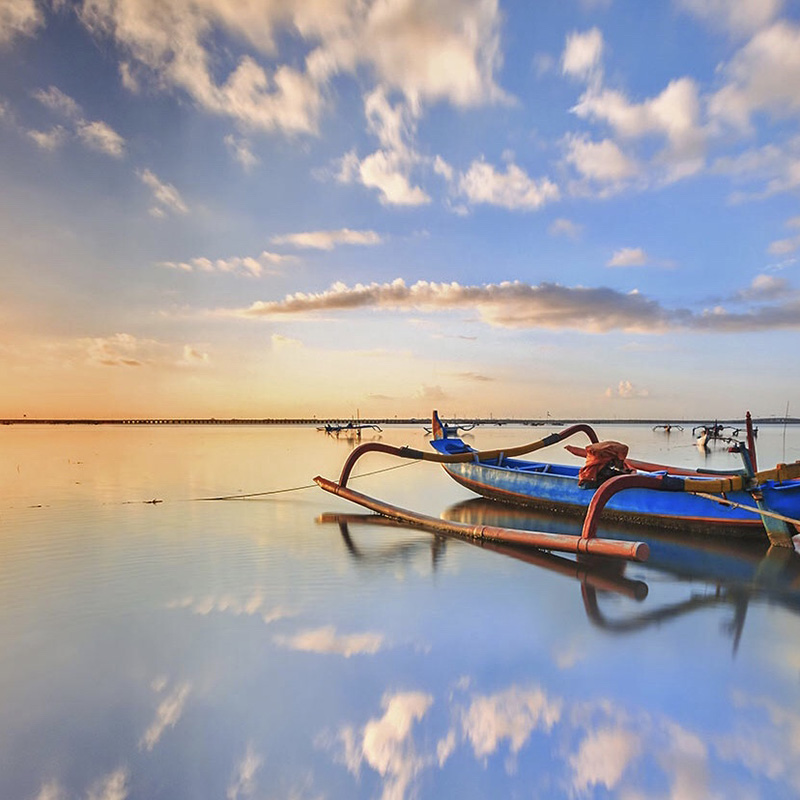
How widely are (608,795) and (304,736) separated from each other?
2.10 metres

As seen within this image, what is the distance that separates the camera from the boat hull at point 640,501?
918 cm

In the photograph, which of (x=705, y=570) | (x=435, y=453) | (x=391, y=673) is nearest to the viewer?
(x=391, y=673)

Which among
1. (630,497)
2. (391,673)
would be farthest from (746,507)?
(391,673)

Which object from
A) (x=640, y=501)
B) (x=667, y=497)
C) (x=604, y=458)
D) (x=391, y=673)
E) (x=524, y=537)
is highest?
(x=604, y=458)

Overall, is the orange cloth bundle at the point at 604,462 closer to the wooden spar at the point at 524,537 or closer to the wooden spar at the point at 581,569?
the wooden spar at the point at 524,537

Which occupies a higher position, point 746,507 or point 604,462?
point 604,462

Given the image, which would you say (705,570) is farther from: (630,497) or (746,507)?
(630,497)

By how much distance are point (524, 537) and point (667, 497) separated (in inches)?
124

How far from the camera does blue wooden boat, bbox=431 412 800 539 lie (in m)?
8.83

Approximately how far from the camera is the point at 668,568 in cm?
830

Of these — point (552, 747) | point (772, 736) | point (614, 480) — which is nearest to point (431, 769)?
point (552, 747)

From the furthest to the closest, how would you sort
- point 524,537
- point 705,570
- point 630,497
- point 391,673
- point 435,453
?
point 435,453 < point 630,497 < point 524,537 < point 705,570 < point 391,673

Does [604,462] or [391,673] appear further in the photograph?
[604,462]

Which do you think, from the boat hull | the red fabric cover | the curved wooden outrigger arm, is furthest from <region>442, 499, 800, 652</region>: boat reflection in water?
the curved wooden outrigger arm
